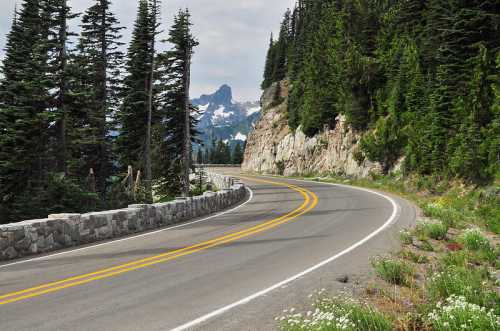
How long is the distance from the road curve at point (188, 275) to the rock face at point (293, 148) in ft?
82.3

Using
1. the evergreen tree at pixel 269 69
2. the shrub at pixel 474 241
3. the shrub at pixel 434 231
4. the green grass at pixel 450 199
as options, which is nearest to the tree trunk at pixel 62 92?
the shrub at pixel 434 231

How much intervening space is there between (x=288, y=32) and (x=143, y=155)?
88.0m

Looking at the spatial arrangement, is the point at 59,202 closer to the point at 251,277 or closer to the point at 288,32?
the point at 251,277

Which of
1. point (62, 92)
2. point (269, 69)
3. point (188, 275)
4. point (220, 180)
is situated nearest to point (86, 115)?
point (62, 92)

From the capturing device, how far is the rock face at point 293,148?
41625 mm

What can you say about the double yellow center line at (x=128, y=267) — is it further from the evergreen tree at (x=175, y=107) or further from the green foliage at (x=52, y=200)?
the evergreen tree at (x=175, y=107)

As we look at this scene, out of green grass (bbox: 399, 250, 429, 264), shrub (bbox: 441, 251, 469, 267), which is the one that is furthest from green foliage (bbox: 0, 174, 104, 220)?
shrub (bbox: 441, 251, 469, 267)

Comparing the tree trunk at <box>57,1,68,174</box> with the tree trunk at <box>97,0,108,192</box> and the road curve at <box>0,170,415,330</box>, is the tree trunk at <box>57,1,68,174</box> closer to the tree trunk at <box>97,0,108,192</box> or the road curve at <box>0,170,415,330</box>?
the tree trunk at <box>97,0,108,192</box>

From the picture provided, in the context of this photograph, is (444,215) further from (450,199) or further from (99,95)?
(99,95)

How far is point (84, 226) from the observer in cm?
1220

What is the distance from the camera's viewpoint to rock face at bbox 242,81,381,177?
137 feet

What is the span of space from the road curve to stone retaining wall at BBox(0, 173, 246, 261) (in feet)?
2.80

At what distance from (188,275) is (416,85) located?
1083 inches

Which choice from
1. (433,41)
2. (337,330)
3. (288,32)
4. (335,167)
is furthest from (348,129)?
(288,32)
